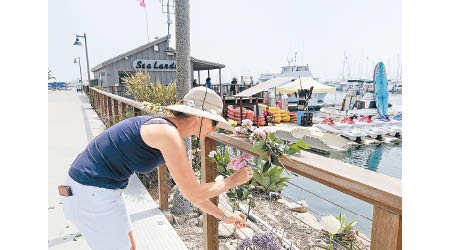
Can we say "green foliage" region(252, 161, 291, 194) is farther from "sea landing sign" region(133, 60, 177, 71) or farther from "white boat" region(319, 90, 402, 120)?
"white boat" region(319, 90, 402, 120)

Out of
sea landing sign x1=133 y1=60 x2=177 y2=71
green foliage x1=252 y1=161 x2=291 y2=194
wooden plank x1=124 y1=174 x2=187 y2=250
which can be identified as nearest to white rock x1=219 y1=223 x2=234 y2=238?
wooden plank x1=124 y1=174 x2=187 y2=250

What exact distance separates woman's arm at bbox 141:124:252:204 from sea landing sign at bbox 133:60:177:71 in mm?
18613

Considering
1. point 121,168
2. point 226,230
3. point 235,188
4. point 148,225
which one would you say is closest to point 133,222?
point 148,225

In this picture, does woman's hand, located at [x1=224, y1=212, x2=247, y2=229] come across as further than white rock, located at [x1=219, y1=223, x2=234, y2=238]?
No

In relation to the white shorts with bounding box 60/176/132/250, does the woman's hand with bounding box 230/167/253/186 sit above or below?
above

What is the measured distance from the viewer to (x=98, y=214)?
1.37 m

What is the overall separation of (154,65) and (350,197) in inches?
607

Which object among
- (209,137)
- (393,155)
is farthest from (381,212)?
(393,155)

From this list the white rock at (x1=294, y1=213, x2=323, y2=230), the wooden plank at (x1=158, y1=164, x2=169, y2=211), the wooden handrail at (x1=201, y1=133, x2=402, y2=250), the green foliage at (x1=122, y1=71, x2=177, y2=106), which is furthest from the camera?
the green foliage at (x1=122, y1=71, x2=177, y2=106)

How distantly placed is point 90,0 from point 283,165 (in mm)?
4983

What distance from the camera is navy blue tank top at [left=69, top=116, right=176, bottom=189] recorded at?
1262 mm

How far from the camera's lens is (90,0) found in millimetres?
4812
